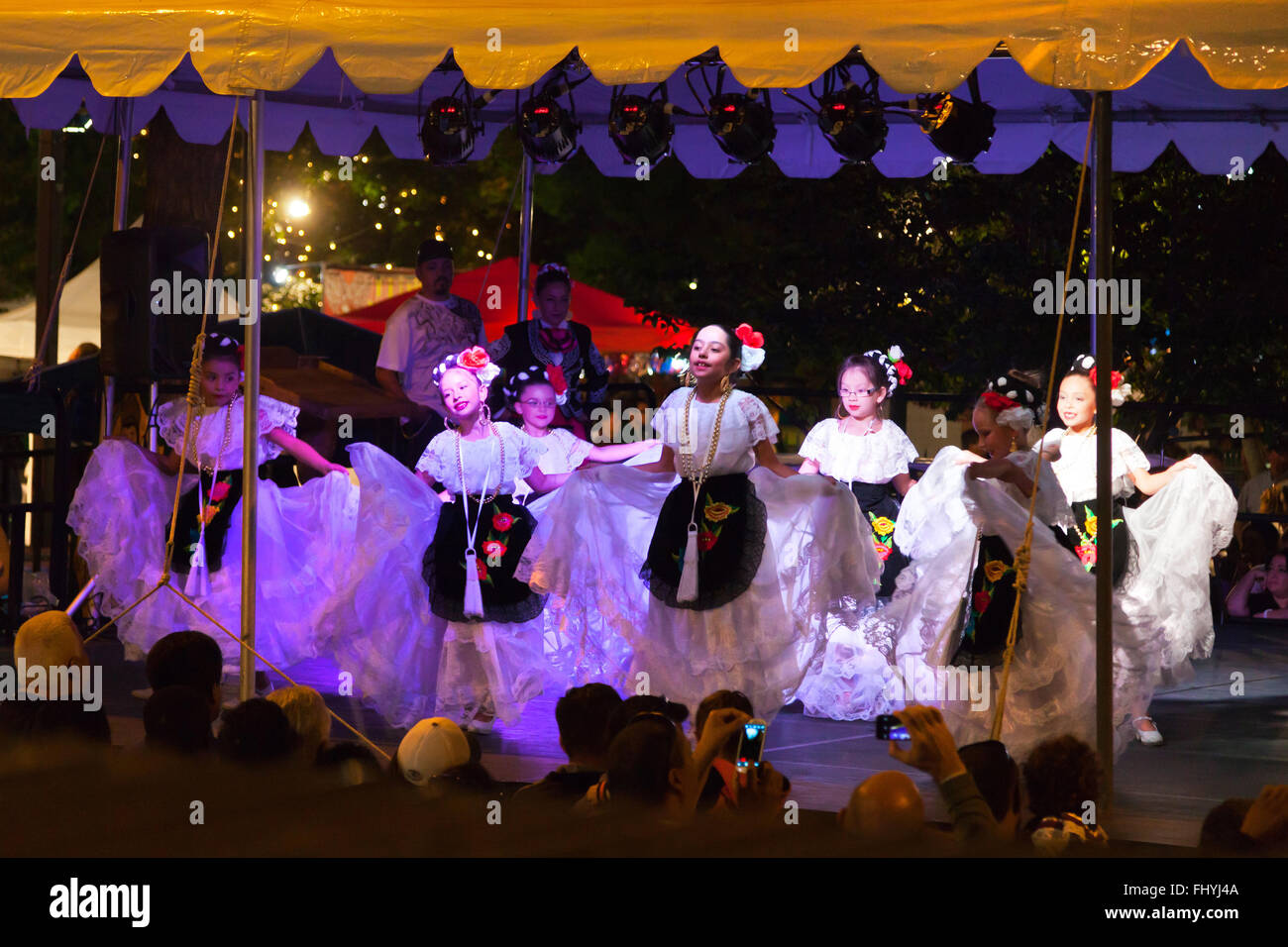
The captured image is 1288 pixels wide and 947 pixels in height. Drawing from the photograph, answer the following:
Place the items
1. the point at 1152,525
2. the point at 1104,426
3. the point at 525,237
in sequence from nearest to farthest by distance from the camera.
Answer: the point at 1104,426 → the point at 1152,525 → the point at 525,237

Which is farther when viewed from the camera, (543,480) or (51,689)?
(543,480)

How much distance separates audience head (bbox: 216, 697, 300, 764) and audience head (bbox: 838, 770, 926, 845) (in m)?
1.40

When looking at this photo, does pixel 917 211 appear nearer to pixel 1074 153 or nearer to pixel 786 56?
pixel 1074 153

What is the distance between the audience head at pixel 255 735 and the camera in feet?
12.3

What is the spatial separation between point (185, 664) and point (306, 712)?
53cm

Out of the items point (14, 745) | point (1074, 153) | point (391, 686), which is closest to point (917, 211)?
point (1074, 153)

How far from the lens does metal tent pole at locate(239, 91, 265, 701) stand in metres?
6.02

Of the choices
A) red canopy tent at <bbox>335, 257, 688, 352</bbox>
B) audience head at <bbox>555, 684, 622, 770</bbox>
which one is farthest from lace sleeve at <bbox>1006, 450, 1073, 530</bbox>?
red canopy tent at <bbox>335, 257, 688, 352</bbox>

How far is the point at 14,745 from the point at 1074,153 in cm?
741

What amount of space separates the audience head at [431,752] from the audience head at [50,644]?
62.0 inches

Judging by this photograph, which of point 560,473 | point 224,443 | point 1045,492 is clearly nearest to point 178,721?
point 1045,492

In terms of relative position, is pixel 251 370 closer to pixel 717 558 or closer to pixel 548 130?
pixel 717 558

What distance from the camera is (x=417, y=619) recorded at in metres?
7.23
